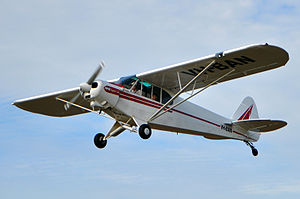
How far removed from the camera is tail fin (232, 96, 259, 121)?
19.6m

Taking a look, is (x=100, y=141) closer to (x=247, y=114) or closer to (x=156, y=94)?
(x=156, y=94)

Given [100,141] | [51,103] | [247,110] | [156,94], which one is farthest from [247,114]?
[51,103]

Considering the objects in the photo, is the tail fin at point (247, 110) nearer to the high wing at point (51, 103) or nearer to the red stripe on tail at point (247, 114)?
the red stripe on tail at point (247, 114)

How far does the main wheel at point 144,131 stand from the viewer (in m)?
13.3

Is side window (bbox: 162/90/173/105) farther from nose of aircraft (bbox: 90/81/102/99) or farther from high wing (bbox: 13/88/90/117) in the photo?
high wing (bbox: 13/88/90/117)

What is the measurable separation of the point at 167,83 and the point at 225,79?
1.91m

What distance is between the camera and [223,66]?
13.9 metres

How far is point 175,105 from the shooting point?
14.3 meters

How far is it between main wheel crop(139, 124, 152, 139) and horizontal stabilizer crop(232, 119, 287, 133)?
212 inches

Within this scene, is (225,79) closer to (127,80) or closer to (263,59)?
(263,59)

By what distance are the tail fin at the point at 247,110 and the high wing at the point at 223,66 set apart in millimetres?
4852

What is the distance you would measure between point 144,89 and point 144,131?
1600 millimetres

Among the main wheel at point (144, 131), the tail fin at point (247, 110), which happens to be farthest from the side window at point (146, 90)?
the tail fin at point (247, 110)

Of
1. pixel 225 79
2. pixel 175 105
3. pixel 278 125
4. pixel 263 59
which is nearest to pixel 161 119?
pixel 175 105
